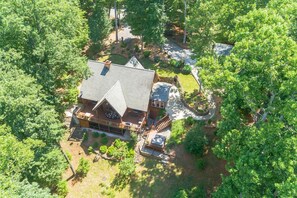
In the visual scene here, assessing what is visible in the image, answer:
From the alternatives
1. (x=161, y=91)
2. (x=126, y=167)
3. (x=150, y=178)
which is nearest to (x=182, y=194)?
(x=150, y=178)

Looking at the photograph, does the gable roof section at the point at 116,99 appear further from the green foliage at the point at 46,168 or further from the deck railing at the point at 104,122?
the green foliage at the point at 46,168

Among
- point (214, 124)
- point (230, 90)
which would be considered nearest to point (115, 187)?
point (214, 124)

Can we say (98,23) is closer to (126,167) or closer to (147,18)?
(147,18)

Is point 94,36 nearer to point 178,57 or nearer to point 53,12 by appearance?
point 178,57

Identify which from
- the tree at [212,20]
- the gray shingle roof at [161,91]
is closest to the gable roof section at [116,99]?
the gray shingle roof at [161,91]

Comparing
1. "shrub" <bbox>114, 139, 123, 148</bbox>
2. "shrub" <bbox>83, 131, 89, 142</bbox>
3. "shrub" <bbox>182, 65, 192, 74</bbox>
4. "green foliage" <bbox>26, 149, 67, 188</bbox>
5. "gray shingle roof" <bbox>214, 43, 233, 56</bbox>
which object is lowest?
"shrub" <bbox>83, 131, 89, 142</bbox>

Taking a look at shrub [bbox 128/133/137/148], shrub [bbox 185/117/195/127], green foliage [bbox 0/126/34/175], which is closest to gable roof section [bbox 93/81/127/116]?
shrub [bbox 128/133/137/148]

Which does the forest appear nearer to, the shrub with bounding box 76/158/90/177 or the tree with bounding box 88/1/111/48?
the shrub with bounding box 76/158/90/177
